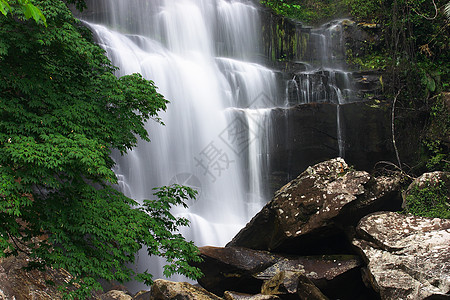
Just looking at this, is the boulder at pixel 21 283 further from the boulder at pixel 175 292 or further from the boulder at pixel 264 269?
the boulder at pixel 264 269

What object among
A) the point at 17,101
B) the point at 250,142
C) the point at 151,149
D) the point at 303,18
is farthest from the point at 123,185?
the point at 303,18

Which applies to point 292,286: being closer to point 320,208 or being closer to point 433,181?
point 320,208

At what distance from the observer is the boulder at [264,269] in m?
7.09

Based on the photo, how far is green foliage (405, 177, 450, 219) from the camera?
748 cm

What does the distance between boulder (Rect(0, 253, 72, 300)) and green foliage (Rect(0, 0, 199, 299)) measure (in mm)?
1081

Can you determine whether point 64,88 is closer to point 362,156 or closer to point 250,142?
point 250,142

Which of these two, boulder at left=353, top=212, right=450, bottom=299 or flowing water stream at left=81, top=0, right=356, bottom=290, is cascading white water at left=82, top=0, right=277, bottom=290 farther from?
boulder at left=353, top=212, right=450, bottom=299

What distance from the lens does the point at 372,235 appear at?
676 cm

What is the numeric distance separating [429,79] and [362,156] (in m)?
2.91

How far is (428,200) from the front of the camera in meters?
7.64

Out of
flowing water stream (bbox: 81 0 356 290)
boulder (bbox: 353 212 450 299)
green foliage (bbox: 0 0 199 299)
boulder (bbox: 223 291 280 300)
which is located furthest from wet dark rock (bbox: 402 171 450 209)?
green foliage (bbox: 0 0 199 299)

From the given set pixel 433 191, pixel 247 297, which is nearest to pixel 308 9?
pixel 433 191

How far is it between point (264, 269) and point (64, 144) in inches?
194

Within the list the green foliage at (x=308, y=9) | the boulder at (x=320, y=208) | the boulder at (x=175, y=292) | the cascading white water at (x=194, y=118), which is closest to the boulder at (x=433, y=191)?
the boulder at (x=320, y=208)
